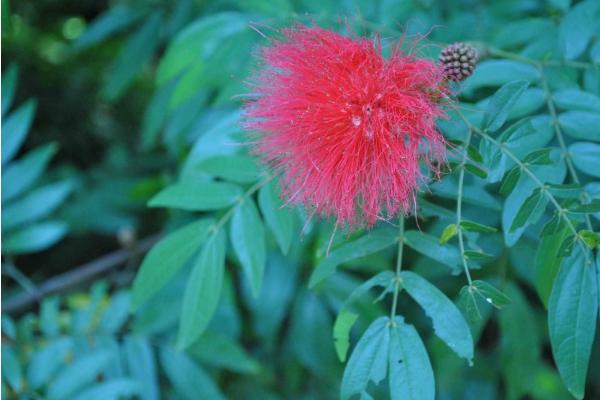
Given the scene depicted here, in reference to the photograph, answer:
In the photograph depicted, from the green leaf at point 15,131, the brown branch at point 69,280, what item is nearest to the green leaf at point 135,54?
the green leaf at point 15,131

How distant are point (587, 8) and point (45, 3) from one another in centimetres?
245

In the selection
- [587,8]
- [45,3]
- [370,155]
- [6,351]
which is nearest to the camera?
[370,155]

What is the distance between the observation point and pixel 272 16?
1.65 metres

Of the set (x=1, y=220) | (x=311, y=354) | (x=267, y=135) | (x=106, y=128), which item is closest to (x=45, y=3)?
A: (x=106, y=128)

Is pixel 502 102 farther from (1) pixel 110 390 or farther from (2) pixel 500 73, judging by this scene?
(1) pixel 110 390

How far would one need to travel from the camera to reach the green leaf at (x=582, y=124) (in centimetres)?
120

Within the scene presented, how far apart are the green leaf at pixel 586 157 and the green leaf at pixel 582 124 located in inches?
1.0

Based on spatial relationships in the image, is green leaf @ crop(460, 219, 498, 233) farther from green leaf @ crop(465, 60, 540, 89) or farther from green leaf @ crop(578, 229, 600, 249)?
green leaf @ crop(465, 60, 540, 89)

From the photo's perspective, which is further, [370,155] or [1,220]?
[1,220]

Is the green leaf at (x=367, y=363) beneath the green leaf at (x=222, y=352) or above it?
above

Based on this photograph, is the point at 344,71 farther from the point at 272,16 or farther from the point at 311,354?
the point at 311,354

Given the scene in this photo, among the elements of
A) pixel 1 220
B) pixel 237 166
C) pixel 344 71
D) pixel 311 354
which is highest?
pixel 344 71

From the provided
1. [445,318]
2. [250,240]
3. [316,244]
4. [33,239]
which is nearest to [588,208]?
[445,318]

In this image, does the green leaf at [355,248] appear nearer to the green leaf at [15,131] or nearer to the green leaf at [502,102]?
the green leaf at [502,102]
